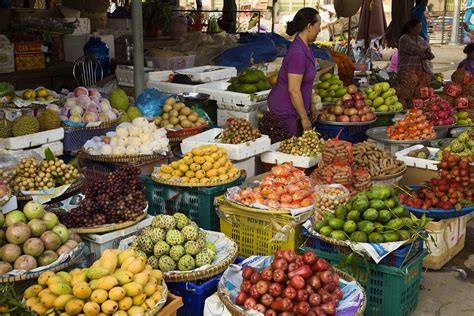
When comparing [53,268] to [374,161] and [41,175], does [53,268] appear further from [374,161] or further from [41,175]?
[374,161]

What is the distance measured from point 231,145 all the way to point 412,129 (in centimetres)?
215

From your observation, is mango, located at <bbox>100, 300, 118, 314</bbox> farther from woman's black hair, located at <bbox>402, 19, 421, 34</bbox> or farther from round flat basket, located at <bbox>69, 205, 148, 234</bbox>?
woman's black hair, located at <bbox>402, 19, 421, 34</bbox>

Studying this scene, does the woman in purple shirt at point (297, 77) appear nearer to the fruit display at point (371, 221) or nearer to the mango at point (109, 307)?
the fruit display at point (371, 221)

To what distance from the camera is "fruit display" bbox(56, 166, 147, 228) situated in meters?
3.59

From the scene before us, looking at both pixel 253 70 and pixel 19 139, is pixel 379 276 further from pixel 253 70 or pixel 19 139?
pixel 253 70

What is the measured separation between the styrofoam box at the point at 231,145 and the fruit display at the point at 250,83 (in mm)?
761

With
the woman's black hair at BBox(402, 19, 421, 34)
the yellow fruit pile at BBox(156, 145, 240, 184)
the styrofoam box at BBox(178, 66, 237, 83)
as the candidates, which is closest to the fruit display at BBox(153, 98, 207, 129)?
the styrofoam box at BBox(178, 66, 237, 83)

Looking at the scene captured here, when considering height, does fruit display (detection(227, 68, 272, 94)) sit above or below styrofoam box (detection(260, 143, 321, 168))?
above

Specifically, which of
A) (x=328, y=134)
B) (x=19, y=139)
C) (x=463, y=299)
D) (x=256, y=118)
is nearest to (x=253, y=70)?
(x=256, y=118)

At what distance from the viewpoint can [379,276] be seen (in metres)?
3.51

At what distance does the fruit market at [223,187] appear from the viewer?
300 cm

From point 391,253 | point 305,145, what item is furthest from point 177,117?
point 391,253

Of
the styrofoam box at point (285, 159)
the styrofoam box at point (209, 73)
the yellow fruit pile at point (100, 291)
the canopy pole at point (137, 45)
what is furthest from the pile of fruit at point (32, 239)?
the styrofoam box at point (209, 73)

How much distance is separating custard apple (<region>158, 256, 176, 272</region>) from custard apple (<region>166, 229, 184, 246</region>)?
3.9 inches
